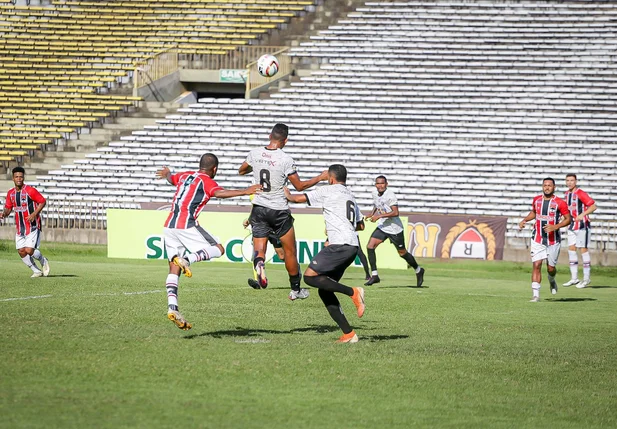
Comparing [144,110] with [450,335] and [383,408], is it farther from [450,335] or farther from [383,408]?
[383,408]

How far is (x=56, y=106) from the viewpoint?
37000 millimetres

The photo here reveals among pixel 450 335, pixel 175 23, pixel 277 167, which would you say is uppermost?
pixel 175 23

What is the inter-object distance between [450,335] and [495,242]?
52.6 feet

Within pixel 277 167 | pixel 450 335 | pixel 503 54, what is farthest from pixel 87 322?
pixel 503 54

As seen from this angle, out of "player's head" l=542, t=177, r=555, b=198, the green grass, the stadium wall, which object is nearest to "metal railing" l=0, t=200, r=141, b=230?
the stadium wall

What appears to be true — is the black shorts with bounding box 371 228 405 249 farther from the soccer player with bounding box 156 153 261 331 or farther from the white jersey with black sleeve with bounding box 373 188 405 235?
the soccer player with bounding box 156 153 261 331

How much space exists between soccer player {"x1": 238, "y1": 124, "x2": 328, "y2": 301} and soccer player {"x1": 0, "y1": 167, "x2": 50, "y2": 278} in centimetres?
675

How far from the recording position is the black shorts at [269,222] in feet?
45.8

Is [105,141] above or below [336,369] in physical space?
above

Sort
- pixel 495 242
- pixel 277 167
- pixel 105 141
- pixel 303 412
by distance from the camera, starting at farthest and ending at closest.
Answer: pixel 105 141
pixel 495 242
pixel 277 167
pixel 303 412

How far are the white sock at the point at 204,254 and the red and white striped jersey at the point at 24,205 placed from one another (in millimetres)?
9113

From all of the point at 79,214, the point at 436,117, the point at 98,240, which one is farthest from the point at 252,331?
the point at 436,117

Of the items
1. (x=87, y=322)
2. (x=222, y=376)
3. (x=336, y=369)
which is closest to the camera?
(x=222, y=376)

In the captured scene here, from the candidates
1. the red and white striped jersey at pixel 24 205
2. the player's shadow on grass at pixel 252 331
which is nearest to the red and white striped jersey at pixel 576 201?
the player's shadow on grass at pixel 252 331
